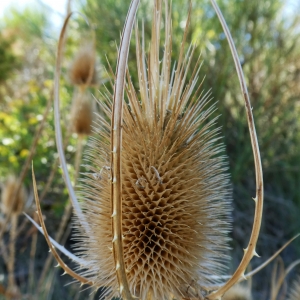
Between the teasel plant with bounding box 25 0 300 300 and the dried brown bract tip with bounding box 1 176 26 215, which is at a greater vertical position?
the dried brown bract tip with bounding box 1 176 26 215

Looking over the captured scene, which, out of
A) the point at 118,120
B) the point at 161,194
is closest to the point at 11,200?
the point at 161,194

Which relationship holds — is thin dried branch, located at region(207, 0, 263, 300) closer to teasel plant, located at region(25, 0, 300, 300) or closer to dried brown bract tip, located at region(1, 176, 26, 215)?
teasel plant, located at region(25, 0, 300, 300)

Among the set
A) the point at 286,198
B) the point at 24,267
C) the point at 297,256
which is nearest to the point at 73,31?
the point at 24,267

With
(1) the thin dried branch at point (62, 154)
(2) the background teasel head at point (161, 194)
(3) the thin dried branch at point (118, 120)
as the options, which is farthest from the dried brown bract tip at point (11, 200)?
(3) the thin dried branch at point (118, 120)

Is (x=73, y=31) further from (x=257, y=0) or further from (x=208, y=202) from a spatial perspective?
(x=208, y=202)

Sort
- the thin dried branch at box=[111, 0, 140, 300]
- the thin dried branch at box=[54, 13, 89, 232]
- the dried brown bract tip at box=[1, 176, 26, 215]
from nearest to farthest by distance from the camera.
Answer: the thin dried branch at box=[111, 0, 140, 300]
the thin dried branch at box=[54, 13, 89, 232]
the dried brown bract tip at box=[1, 176, 26, 215]

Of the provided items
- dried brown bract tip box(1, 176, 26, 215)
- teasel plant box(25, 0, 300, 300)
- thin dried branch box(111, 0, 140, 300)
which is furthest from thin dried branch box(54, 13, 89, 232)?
dried brown bract tip box(1, 176, 26, 215)

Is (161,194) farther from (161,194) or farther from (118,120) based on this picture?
(118,120)

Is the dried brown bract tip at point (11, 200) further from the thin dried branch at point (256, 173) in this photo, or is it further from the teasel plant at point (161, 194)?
the thin dried branch at point (256, 173)
